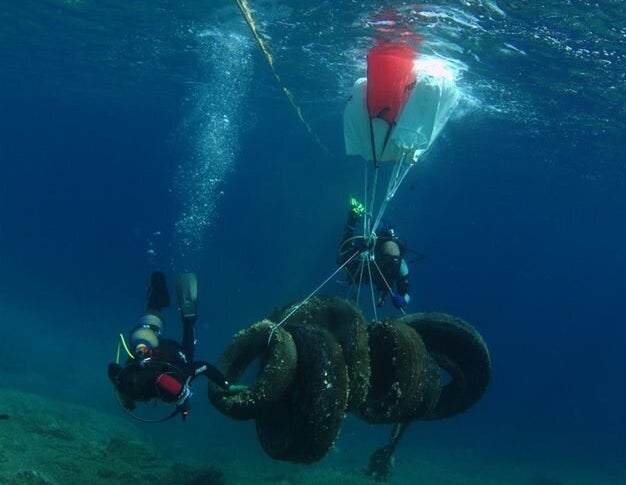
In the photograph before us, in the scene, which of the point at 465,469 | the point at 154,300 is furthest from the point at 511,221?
the point at 154,300

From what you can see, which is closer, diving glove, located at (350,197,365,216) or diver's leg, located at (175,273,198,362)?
diver's leg, located at (175,273,198,362)

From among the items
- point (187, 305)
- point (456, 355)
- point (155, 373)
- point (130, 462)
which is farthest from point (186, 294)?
point (130, 462)

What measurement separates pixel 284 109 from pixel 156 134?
3219cm

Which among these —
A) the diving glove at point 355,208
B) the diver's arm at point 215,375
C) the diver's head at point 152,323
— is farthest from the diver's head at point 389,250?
the diver's head at point 152,323

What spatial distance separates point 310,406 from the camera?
4.62 m

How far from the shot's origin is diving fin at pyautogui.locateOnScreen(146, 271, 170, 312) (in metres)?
9.05

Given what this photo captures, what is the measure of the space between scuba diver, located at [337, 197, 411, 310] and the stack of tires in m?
1.21

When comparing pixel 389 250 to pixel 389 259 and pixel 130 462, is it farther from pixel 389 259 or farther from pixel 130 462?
pixel 130 462

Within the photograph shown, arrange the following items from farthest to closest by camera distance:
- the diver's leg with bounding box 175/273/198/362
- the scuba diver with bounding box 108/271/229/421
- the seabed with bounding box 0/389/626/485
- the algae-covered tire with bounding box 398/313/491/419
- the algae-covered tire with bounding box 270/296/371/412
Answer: the seabed with bounding box 0/389/626/485, the diver's leg with bounding box 175/273/198/362, the algae-covered tire with bounding box 398/313/491/419, the scuba diver with bounding box 108/271/229/421, the algae-covered tire with bounding box 270/296/371/412

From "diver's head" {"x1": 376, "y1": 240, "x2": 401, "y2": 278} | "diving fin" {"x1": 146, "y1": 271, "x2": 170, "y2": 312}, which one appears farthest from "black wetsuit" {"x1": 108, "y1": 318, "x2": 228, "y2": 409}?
"diving fin" {"x1": 146, "y1": 271, "x2": 170, "y2": 312}

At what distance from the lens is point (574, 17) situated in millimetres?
11383

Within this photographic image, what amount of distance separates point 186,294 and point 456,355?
188 inches

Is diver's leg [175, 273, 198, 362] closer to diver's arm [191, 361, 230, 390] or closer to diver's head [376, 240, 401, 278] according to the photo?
diver's arm [191, 361, 230, 390]

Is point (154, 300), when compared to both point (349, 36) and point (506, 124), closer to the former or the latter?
point (349, 36)
